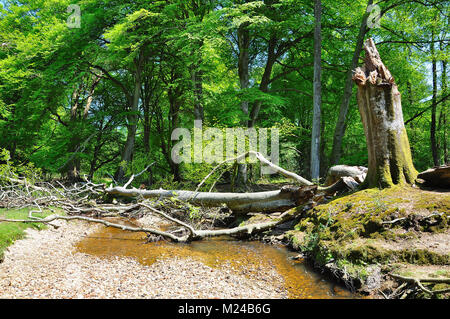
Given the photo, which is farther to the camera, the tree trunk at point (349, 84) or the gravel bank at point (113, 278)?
the tree trunk at point (349, 84)

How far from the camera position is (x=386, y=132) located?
6.27m

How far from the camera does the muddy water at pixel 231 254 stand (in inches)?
174

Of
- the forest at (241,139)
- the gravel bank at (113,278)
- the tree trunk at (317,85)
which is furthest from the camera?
the tree trunk at (317,85)

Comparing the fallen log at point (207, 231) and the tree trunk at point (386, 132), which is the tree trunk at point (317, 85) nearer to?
the fallen log at point (207, 231)

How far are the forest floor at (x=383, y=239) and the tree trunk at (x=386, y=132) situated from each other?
16.3 inches

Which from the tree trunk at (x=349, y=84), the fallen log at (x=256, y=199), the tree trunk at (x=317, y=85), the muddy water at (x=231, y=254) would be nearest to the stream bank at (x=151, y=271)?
the muddy water at (x=231, y=254)

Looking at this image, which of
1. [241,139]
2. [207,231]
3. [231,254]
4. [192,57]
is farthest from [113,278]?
[192,57]

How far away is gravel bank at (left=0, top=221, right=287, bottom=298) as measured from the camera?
153 inches

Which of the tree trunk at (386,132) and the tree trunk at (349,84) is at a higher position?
the tree trunk at (349,84)

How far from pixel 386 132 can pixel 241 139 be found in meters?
5.56

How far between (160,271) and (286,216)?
154 inches

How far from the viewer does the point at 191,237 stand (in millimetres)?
7043

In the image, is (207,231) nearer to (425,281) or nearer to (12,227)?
(12,227)
